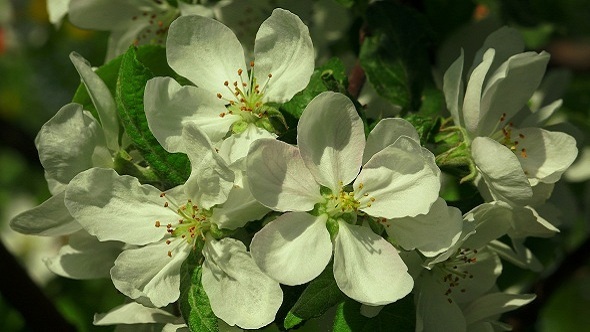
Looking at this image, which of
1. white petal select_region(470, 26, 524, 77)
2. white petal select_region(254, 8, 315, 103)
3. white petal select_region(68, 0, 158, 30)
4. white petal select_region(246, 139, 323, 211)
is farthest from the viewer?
white petal select_region(68, 0, 158, 30)

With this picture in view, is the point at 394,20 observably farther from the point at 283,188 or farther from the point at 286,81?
the point at 283,188

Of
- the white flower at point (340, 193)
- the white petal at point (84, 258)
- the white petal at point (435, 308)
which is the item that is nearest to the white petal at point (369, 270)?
the white flower at point (340, 193)

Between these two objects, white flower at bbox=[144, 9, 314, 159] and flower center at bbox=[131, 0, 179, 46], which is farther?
flower center at bbox=[131, 0, 179, 46]

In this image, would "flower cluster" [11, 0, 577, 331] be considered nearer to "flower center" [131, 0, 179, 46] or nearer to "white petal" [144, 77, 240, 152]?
"white petal" [144, 77, 240, 152]

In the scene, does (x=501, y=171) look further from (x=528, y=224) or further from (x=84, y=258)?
(x=84, y=258)

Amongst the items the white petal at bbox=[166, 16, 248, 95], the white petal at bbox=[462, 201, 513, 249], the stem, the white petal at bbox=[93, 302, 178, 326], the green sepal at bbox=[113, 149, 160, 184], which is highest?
the white petal at bbox=[166, 16, 248, 95]

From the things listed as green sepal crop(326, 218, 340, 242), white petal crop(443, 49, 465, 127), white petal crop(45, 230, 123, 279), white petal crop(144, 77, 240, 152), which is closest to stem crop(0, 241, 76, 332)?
white petal crop(45, 230, 123, 279)
